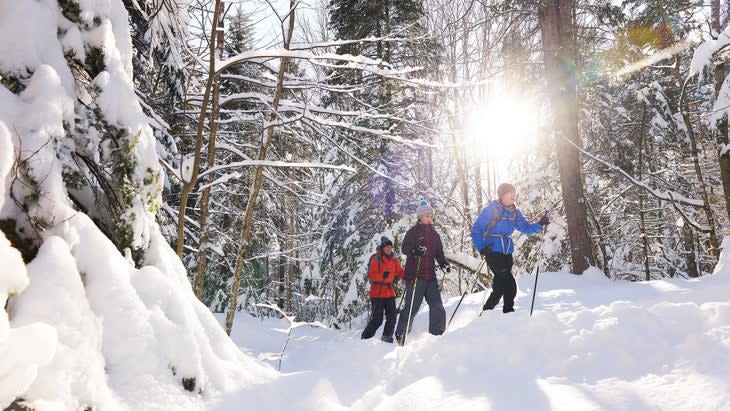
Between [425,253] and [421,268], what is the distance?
9.2 inches

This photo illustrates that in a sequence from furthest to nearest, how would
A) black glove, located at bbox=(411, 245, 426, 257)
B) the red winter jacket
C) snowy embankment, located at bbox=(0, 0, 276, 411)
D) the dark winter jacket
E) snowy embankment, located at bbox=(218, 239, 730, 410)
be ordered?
the red winter jacket < the dark winter jacket < black glove, located at bbox=(411, 245, 426, 257) < snowy embankment, located at bbox=(218, 239, 730, 410) < snowy embankment, located at bbox=(0, 0, 276, 411)

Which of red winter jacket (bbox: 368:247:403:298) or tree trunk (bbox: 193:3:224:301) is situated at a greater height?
tree trunk (bbox: 193:3:224:301)

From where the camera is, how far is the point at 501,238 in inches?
246

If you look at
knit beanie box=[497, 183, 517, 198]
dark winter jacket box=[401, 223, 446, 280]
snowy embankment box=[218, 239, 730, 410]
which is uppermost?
knit beanie box=[497, 183, 517, 198]

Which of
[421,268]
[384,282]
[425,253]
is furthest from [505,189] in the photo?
[384,282]

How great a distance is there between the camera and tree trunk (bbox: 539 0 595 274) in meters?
9.53

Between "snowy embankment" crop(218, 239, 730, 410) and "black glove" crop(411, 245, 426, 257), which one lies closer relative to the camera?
"snowy embankment" crop(218, 239, 730, 410)

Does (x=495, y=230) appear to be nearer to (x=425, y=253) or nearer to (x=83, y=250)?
(x=425, y=253)

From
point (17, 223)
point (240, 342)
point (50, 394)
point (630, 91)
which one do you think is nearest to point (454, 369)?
point (50, 394)

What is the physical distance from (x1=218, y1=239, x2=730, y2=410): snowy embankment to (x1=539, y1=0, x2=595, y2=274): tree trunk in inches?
231

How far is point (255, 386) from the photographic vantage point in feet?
9.78

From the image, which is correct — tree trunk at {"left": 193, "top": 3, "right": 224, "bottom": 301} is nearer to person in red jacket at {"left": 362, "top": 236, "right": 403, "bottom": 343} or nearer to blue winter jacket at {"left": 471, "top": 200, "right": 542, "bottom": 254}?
person in red jacket at {"left": 362, "top": 236, "right": 403, "bottom": 343}

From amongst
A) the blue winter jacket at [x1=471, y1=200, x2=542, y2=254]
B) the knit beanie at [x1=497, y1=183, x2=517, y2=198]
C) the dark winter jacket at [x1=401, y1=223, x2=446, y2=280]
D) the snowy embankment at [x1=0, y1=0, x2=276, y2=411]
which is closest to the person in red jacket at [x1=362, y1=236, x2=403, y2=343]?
the dark winter jacket at [x1=401, y1=223, x2=446, y2=280]

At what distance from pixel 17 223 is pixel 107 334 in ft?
2.11
